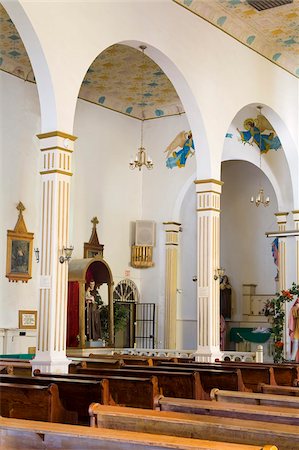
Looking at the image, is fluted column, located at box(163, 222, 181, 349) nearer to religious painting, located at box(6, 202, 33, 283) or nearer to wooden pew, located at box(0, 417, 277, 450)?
religious painting, located at box(6, 202, 33, 283)

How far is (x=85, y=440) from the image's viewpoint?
11.2 feet

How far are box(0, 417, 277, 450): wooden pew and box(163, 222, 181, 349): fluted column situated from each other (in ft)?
43.5

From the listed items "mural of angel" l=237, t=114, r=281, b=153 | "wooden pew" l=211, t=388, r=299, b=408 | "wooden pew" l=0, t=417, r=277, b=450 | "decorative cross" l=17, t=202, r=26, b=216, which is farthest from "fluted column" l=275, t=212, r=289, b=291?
"wooden pew" l=0, t=417, r=277, b=450

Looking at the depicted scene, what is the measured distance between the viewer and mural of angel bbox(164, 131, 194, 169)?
17.2 metres

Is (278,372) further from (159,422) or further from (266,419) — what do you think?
(159,422)

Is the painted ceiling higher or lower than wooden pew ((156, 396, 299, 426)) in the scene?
higher

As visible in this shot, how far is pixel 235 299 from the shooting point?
19.7 metres

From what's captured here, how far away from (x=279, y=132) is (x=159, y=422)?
12.0 meters

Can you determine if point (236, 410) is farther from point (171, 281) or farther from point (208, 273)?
point (171, 281)

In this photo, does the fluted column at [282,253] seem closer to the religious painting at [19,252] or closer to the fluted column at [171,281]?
the fluted column at [171,281]

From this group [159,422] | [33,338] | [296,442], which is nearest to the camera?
[296,442]

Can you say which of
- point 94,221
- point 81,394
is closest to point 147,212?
point 94,221

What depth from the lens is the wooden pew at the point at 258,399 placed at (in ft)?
18.2

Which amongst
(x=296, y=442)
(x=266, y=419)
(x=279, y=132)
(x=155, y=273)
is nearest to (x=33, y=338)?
(x=155, y=273)
